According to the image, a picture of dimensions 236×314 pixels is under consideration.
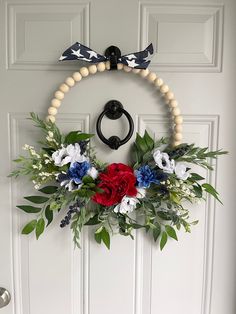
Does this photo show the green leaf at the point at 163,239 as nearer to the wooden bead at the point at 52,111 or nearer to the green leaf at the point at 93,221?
the green leaf at the point at 93,221

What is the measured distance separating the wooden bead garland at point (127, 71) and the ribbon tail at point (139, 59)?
0.08 ft

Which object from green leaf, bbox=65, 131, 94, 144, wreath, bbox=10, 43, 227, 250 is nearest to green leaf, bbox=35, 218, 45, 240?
wreath, bbox=10, 43, 227, 250

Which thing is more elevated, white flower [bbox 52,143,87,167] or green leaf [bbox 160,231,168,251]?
white flower [bbox 52,143,87,167]

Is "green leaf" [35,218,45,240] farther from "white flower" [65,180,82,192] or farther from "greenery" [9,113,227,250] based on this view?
"white flower" [65,180,82,192]

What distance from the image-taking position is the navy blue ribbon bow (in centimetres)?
87

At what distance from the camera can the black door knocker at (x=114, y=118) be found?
918 mm

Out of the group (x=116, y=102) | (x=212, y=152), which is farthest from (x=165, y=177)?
(x=116, y=102)

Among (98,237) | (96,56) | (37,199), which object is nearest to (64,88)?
(96,56)

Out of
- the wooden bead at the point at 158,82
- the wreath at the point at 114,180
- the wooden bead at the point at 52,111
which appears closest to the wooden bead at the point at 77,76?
the wreath at the point at 114,180

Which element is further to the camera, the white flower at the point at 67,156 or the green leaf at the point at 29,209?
the green leaf at the point at 29,209

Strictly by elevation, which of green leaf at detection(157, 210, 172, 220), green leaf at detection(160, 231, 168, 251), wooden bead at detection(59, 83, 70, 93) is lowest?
green leaf at detection(160, 231, 168, 251)

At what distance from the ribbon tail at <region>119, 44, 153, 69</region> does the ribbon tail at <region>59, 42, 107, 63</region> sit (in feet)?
0.30

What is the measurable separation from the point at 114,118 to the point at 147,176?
206mm

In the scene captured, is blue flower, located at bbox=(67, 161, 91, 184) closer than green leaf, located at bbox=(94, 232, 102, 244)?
Yes
